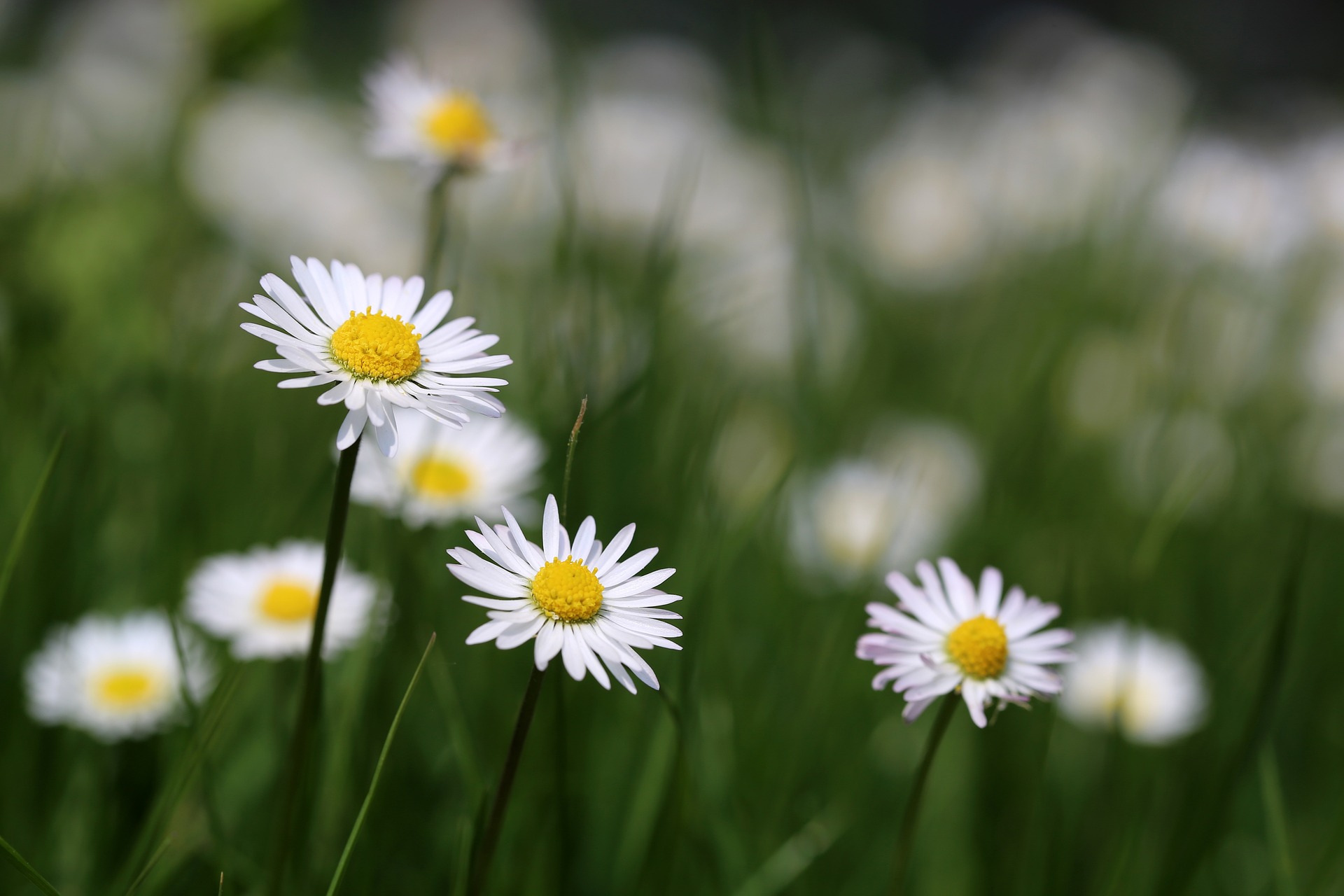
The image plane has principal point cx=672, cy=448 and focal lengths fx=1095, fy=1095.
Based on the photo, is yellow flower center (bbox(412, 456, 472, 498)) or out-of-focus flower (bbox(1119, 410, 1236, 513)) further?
out-of-focus flower (bbox(1119, 410, 1236, 513))

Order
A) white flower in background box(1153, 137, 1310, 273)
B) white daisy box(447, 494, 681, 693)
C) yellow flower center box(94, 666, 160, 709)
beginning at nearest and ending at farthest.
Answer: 1. white daisy box(447, 494, 681, 693)
2. yellow flower center box(94, 666, 160, 709)
3. white flower in background box(1153, 137, 1310, 273)

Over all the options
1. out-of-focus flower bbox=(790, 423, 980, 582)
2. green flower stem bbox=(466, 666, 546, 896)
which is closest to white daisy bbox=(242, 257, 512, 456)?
green flower stem bbox=(466, 666, 546, 896)

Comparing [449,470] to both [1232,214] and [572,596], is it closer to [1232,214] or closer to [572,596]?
[572,596]

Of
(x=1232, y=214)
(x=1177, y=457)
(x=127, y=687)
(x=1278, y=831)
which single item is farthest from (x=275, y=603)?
(x=1232, y=214)

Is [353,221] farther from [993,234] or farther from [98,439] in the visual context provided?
[993,234]

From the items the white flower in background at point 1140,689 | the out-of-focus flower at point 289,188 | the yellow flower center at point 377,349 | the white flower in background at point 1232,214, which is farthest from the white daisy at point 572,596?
the white flower in background at point 1232,214

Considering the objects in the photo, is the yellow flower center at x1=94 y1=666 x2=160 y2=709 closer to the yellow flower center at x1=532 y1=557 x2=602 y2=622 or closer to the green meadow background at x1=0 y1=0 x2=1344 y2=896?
the green meadow background at x1=0 y1=0 x2=1344 y2=896

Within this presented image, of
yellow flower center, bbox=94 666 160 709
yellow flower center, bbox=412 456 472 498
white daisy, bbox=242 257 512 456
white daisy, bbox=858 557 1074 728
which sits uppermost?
white daisy, bbox=242 257 512 456
